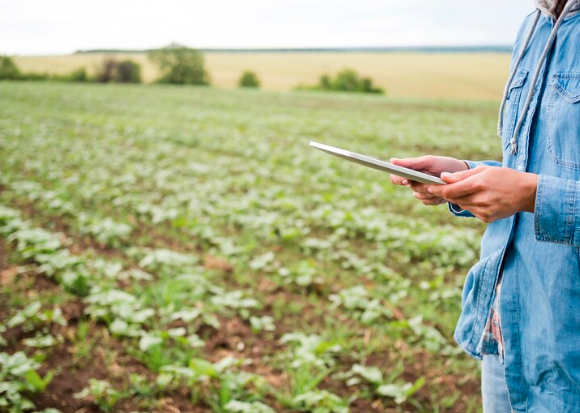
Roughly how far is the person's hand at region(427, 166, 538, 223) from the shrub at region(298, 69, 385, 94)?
5214cm

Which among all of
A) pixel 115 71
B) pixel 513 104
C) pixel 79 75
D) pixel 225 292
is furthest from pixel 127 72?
pixel 513 104

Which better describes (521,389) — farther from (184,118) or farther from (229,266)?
(184,118)

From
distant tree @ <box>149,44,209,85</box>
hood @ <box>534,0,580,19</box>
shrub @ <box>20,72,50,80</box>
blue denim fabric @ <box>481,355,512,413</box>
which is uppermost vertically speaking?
distant tree @ <box>149,44,209,85</box>

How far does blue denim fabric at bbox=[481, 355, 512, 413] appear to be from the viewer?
1.60 metres

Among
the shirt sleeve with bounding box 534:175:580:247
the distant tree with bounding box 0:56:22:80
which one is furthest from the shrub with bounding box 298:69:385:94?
the shirt sleeve with bounding box 534:175:580:247

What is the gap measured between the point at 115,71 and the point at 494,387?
54.9m

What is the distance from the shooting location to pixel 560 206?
1.18 meters

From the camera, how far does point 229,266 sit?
477 centimetres

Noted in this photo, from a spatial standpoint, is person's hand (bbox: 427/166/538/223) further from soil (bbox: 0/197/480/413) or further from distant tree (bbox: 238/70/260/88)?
distant tree (bbox: 238/70/260/88)

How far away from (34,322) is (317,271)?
8.17 feet

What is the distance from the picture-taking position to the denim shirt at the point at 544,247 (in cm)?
122

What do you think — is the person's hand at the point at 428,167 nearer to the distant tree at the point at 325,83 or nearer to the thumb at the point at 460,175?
the thumb at the point at 460,175

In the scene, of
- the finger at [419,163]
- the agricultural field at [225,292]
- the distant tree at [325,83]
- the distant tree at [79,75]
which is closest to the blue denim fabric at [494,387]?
the finger at [419,163]

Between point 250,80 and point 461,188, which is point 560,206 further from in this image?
point 250,80
